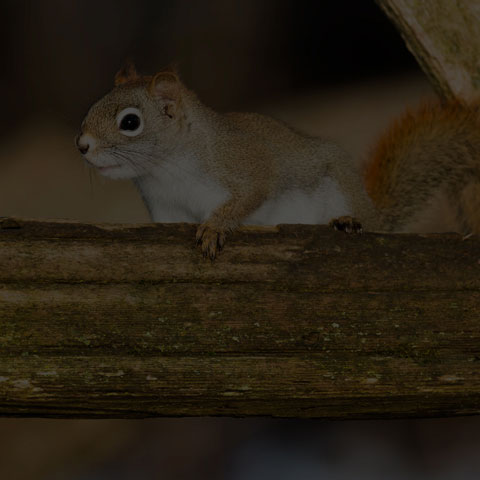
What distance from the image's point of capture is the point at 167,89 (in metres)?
1.38

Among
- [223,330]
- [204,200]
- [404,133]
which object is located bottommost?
[223,330]

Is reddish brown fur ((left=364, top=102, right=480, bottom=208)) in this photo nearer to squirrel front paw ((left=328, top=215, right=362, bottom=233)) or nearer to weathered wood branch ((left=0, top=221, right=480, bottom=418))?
squirrel front paw ((left=328, top=215, right=362, bottom=233))

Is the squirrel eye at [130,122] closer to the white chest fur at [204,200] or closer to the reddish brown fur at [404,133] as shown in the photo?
the white chest fur at [204,200]

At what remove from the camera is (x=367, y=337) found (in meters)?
1.03

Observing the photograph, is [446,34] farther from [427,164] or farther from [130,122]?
[130,122]

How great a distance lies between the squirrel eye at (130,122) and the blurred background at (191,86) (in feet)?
2.84

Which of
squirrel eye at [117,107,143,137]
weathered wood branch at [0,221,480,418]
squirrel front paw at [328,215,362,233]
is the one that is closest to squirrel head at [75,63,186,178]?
squirrel eye at [117,107,143,137]

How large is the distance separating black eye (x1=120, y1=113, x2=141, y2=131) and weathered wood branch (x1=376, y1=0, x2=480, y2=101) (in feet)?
1.80

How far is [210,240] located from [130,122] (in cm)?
33

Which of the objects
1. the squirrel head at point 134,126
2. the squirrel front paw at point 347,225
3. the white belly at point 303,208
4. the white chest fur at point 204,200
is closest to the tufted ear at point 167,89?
the squirrel head at point 134,126

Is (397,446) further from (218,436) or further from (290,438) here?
(218,436)

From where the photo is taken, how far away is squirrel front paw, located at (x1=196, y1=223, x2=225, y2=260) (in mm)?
1093

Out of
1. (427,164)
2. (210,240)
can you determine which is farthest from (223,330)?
(427,164)

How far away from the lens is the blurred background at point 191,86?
220 cm
